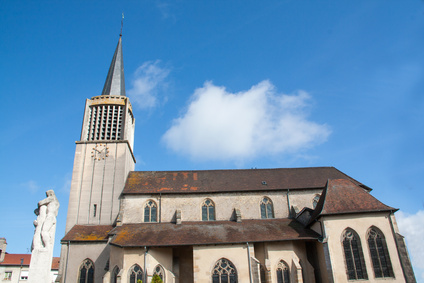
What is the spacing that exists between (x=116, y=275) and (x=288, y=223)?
45.5ft

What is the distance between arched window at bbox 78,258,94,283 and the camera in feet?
74.7

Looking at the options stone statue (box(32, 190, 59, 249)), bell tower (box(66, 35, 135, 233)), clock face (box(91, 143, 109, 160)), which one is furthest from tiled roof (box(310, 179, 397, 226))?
clock face (box(91, 143, 109, 160))

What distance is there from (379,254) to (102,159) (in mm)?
23784

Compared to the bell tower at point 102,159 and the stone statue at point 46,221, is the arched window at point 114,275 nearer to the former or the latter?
the bell tower at point 102,159

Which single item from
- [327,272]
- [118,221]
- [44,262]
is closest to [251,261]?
[327,272]

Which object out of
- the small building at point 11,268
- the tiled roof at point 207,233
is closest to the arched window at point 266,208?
the tiled roof at point 207,233

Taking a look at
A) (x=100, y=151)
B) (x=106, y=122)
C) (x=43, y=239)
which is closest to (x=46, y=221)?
(x=43, y=239)

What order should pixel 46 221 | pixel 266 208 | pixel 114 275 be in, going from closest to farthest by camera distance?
pixel 46 221, pixel 114 275, pixel 266 208

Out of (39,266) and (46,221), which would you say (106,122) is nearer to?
(46,221)

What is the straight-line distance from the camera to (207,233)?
23141 millimetres

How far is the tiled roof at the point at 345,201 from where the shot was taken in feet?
71.8

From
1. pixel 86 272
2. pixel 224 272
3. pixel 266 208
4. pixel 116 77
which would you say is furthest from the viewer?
pixel 116 77

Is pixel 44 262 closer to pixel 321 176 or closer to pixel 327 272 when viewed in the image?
pixel 327 272

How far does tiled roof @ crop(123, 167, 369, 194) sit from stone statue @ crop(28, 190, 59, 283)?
13771 millimetres
